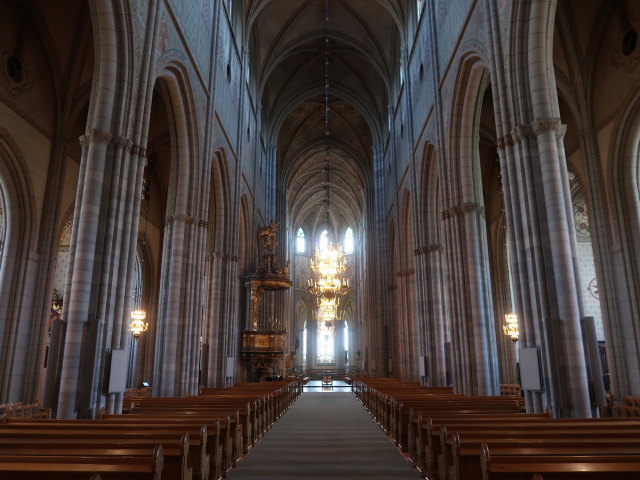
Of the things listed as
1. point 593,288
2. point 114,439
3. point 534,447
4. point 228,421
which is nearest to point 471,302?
point 228,421

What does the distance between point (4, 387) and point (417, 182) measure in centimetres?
1453

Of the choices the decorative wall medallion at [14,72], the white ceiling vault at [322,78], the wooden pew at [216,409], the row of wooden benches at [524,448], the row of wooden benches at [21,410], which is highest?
the white ceiling vault at [322,78]

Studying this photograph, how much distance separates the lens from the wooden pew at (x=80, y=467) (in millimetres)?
2986

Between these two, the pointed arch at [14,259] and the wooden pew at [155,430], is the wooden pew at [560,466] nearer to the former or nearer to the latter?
the wooden pew at [155,430]

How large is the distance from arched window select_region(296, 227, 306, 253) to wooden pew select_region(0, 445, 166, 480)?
44107mm

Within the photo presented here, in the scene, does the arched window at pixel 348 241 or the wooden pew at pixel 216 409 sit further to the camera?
the arched window at pixel 348 241

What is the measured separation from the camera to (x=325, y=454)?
678 centimetres

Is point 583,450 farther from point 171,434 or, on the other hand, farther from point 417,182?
point 417,182

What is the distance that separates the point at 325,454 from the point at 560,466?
4336mm

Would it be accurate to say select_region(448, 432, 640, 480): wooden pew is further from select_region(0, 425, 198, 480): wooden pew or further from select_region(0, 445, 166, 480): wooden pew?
select_region(0, 445, 166, 480): wooden pew

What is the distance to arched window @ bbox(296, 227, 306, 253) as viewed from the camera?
47772 millimetres

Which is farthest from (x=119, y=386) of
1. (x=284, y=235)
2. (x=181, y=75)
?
(x=284, y=235)

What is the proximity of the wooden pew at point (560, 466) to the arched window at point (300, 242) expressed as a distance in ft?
145

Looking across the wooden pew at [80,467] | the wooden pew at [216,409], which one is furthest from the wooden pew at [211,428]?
the wooden pew at [80,467]
